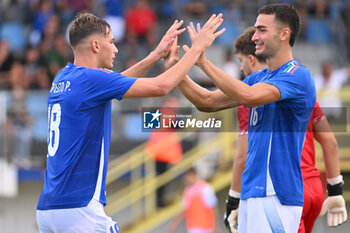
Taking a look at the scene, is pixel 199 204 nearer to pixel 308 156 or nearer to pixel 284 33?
pixel 308 156

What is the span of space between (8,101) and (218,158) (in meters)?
3.92

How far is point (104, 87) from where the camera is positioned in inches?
189

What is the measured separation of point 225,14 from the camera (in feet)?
51.8

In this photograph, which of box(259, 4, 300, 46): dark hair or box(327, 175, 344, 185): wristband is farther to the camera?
box(327, 175, 344, 185): wristband

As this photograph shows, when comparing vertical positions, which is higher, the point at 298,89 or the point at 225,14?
the point at 225,14

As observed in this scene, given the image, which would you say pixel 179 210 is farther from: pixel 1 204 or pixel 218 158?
pixel 1 204

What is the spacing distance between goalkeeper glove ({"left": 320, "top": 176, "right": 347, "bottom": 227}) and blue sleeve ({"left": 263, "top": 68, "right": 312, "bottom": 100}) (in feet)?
4.03

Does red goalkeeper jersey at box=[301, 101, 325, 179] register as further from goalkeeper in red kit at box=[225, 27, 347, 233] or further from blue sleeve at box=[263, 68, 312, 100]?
blue sleeve at box=[263, 68, 312, 100]

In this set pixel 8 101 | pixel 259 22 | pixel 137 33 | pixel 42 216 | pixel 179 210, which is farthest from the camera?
pixel 137 33

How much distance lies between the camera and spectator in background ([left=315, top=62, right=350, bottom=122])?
10.8 meters

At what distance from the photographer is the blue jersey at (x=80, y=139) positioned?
4723 millimetres

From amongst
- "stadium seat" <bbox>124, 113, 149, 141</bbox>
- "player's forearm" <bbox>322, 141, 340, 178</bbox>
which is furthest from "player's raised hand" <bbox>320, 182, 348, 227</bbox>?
"stadium seat" <bbox>124, 113, 149, 141</bbox>

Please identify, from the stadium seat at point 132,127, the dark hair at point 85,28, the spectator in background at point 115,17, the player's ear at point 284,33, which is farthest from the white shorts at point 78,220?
the spectator in background at point 115,17

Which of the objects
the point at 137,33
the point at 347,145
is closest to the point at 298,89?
the point at 347,145
